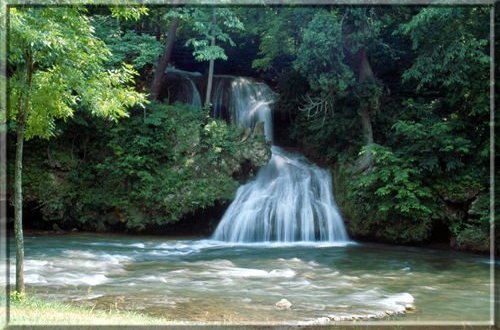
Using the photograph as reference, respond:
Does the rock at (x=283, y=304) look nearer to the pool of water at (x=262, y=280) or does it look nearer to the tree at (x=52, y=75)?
the pool of water at (x=262, y=280)

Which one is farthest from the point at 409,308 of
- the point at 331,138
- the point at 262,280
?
the point at 331,138

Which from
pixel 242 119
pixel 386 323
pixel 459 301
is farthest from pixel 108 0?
pixel 242 119

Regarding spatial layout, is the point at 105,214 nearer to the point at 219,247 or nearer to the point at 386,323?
the point at 219,247

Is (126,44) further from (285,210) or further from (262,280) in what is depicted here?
(262,280)

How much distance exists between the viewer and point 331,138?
57.9ft

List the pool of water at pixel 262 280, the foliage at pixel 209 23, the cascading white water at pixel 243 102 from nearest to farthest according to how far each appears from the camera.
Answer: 1. the pool of water at pixel 262 280
2. the foliage at pixel 209 23
3. the cascading white water at pixel 243 102

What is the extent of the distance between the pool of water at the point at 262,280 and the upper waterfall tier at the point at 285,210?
0.91 meters

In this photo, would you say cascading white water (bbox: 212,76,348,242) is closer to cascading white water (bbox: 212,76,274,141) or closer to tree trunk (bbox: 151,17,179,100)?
cascading white water (bbox: 212,76,274,141)

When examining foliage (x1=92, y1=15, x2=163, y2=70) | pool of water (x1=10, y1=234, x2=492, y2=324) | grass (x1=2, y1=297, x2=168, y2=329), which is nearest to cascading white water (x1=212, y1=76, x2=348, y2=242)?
pool of water (x1=10, y1=234, x2=492, y2=324)

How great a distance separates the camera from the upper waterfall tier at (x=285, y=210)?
1570cm

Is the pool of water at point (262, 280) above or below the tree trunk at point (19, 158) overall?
below

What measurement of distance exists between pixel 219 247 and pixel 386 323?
27.1 feet

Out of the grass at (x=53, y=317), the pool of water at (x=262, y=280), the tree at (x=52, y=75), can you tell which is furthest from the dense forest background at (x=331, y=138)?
the grass at (x=53, y=317)

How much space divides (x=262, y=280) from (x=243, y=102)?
12577mm
